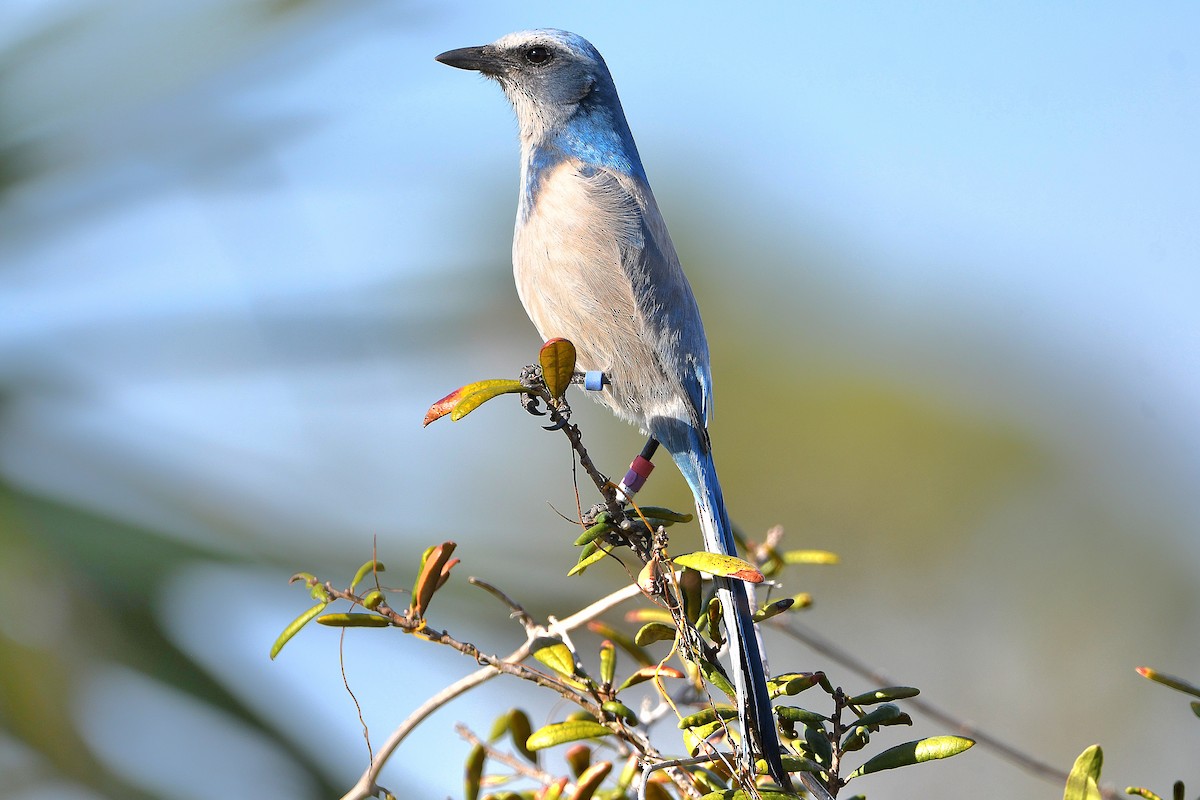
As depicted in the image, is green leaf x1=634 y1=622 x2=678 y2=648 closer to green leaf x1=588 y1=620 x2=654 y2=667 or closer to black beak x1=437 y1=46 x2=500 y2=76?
green leaf x1=588 y1=620 x2=654 y2=667

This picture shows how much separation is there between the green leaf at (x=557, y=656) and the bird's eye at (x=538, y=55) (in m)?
1.37

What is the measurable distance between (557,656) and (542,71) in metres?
1.39

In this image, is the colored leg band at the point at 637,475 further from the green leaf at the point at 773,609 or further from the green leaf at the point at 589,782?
the green leaf at the point at 589,782

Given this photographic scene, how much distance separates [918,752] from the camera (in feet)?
3.89

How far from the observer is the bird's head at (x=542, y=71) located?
230 centimetres

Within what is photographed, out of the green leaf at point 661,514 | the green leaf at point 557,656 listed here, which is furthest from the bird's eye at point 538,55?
the green leaf at point 557,656

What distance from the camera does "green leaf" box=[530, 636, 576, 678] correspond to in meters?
1.43

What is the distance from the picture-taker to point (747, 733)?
1.28 m

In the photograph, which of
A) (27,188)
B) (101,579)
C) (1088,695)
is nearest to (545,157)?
(101,579)

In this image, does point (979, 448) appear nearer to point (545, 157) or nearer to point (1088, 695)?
point (1088, 695)

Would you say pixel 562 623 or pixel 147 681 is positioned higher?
pixel 562 623

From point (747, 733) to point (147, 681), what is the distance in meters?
2.41

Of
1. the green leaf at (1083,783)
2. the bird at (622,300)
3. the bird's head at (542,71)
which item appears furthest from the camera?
the bird's head at (542,71)

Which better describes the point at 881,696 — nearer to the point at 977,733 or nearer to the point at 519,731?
the point at 977,733
